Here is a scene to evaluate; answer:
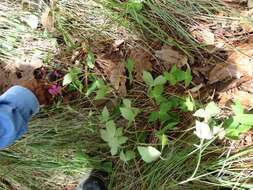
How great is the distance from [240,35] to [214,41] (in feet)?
0.33

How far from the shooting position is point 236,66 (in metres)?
1.61

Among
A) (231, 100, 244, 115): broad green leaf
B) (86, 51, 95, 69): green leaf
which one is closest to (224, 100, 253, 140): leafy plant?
(231, 100, 244, 115): broad green leaf

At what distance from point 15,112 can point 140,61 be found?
0.53 m

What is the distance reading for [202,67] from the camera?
1.66 m

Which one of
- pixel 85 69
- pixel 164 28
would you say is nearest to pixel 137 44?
pixel 164 28

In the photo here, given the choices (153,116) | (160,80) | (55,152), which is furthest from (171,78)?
(55,152)

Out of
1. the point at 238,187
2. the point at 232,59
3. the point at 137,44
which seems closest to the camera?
the point at 238,187

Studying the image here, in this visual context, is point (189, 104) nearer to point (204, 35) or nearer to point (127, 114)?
point (127, 114)

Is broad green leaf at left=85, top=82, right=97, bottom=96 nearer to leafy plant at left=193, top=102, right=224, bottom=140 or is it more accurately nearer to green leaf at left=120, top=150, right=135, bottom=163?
green leaf at left=120, top=150, right=135, bottom=163

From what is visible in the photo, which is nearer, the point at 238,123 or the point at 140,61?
the point at 238,123

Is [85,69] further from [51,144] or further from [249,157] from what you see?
[249,157]

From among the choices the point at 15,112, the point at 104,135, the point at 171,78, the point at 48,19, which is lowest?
the point at 104,135

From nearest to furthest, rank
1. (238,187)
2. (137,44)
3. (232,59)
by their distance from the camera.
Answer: (238,187)
(232,59)
(137,44)

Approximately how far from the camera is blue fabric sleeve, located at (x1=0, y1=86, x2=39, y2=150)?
1.39 m
